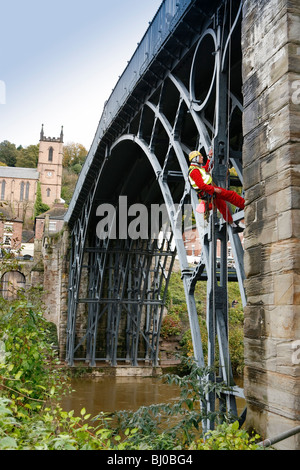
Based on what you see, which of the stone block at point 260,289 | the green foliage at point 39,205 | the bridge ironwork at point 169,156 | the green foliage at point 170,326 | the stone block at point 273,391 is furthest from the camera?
the green foliage at point 39,205

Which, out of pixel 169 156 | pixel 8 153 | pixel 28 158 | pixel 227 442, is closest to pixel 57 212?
pixel 28 158

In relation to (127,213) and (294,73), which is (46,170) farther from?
(294,73)

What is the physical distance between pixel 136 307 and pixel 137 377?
10.6 feet

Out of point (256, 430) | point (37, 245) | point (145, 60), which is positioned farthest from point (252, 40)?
point (37, 245)

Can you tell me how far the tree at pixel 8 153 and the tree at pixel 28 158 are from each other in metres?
1.72

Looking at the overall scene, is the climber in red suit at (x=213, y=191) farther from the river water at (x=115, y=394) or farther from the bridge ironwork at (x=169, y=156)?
the river water at (x=115, y=394)

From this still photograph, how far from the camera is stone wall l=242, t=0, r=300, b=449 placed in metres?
3.29

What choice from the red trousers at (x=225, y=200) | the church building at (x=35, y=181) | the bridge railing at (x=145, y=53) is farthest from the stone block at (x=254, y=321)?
the church building at (x=35, y=181)

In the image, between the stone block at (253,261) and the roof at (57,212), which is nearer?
the stone block at (253,261)

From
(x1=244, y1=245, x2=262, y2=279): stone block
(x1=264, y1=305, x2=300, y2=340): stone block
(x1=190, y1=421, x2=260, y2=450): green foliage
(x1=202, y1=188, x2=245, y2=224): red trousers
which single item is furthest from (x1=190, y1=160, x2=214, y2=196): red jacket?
(x1=190, y1=421, x2=260, y2=450): green foliage

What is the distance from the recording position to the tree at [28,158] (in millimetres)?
86375

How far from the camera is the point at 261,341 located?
3.61m

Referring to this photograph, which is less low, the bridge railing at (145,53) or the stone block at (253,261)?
the bridge railing at (145,53)

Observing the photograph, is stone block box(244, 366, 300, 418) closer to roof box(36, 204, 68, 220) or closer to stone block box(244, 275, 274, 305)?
stone block box(244, 275, 274, 305)
